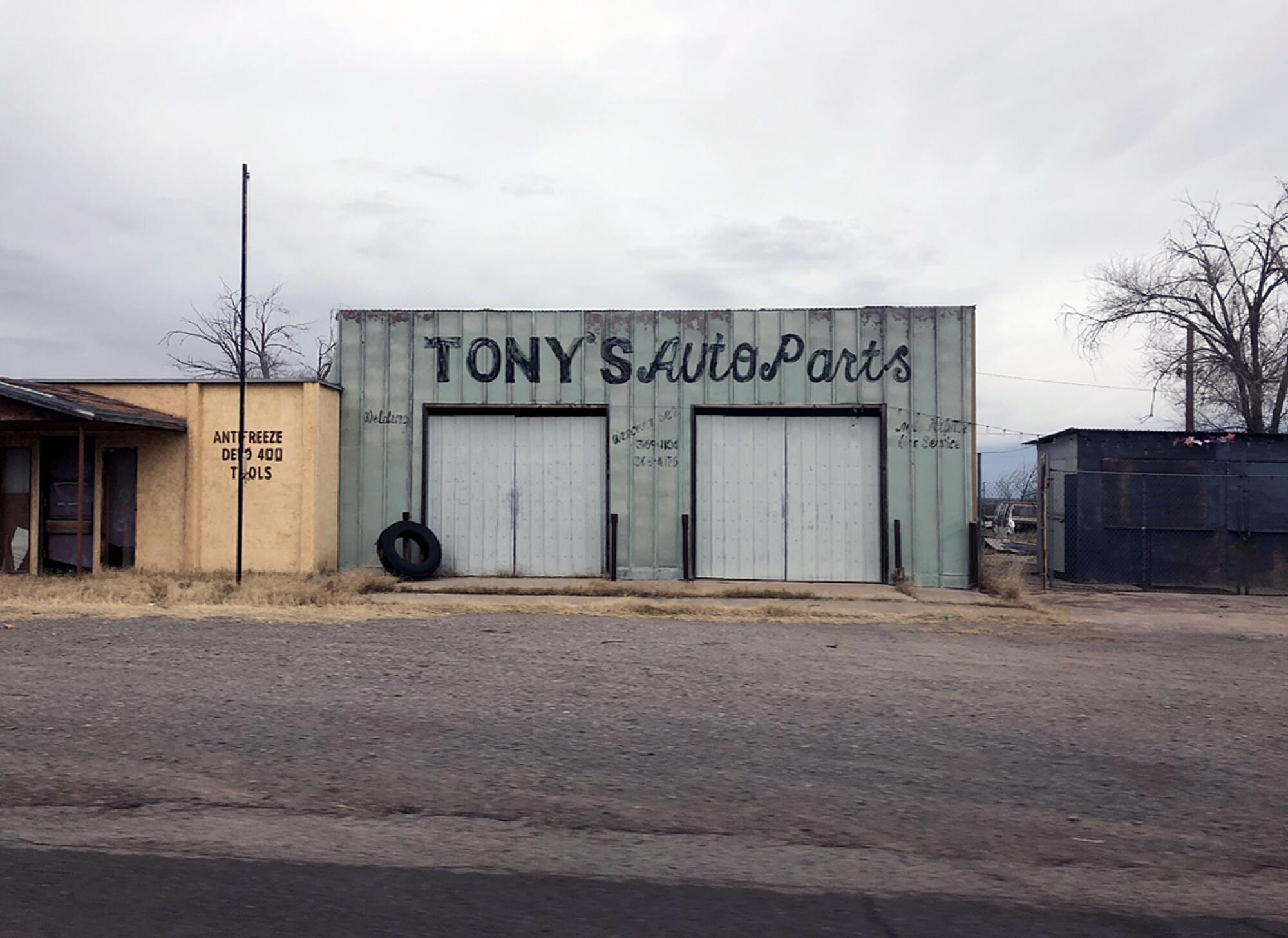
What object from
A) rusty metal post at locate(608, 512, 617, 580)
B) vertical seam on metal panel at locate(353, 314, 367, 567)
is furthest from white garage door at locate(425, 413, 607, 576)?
vertical seam on metal panel at locate(353, 314, 367, 567)

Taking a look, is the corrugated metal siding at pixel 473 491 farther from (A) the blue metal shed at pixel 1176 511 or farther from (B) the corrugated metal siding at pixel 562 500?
(A) the blue metal shed at pixel 1176 511

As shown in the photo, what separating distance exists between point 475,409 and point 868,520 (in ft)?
22.9

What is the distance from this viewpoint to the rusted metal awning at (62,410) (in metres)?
14.0

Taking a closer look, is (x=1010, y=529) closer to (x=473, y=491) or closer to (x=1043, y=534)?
(x=1043, y=534)

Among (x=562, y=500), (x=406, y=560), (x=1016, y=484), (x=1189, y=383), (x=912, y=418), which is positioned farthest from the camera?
(x=1016, y=484)

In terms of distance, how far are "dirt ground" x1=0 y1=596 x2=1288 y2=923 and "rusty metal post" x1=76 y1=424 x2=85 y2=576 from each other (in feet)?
18.4

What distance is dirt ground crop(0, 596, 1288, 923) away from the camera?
427cm

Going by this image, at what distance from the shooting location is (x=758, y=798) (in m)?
5.09

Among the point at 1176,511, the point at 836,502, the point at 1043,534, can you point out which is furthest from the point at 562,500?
the point at 1176,511

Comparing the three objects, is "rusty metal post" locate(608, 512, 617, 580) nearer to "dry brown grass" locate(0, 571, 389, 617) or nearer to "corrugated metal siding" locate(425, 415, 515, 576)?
"corrugated metal siding" locate(425, 415, 515, 576)

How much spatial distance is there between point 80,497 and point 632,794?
43.3 feet

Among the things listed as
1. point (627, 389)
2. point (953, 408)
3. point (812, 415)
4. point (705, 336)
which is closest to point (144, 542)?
point (627, 389)

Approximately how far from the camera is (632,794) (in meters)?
5.14

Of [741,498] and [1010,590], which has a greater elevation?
[741,498]
